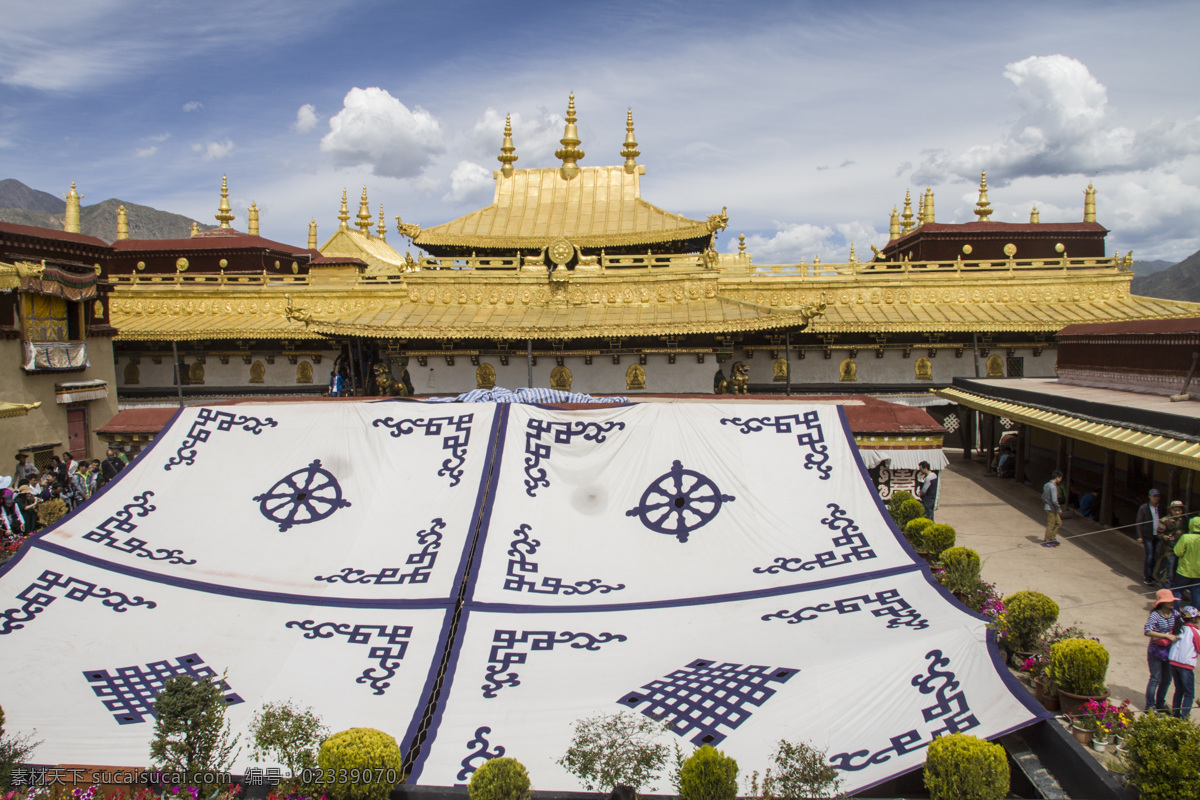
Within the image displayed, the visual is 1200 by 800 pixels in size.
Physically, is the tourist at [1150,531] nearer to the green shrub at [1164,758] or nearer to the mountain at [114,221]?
the green shrub at [1164,758]

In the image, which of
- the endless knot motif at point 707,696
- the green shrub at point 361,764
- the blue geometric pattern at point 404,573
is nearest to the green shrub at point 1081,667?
the endless knot motif at point 707,696

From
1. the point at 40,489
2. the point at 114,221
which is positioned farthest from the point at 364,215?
the point at 114,221

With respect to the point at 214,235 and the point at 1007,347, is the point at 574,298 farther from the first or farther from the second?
the point at 214,235

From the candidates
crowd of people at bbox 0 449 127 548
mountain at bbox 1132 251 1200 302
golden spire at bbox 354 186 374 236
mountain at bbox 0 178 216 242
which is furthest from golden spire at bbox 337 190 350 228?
mountain at bbox 1132 251 1200 302

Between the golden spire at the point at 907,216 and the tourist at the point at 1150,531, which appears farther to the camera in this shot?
the golden spire at the point at 907,216

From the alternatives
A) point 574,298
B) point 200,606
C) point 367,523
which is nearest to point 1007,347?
point 574,298

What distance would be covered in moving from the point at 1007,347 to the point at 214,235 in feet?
112

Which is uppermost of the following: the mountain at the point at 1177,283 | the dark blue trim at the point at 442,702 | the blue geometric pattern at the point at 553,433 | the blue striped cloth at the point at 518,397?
the mountain at the point at 1177,283

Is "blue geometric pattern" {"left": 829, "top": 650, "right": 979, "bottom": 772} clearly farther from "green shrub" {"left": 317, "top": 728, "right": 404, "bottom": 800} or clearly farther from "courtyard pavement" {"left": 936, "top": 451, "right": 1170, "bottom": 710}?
"green shrub" {"left": 317, "top": 728, "right": 404, "bottom": 800}

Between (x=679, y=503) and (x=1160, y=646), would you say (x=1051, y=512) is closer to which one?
(x=1160, y=646)

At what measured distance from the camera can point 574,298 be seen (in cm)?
2162

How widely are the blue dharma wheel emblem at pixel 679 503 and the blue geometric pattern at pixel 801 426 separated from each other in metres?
1.29

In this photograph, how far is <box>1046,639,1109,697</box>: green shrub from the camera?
6.62m

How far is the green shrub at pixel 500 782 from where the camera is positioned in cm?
521
